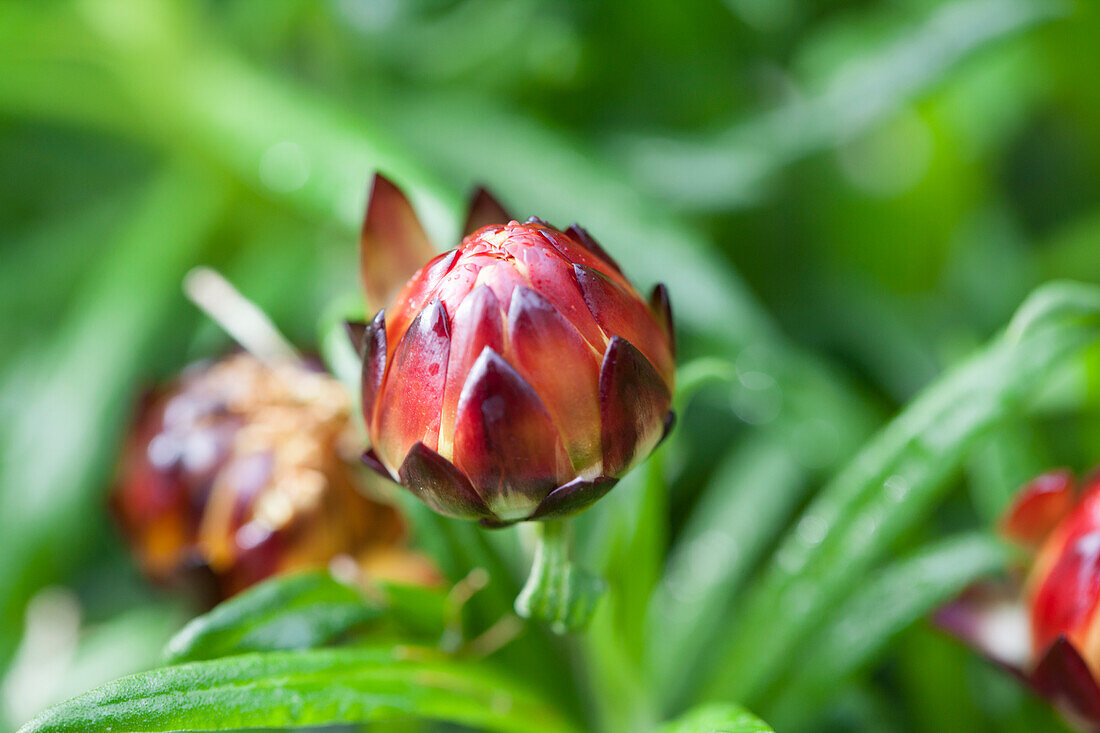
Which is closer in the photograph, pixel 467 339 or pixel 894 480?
pixel 467 339

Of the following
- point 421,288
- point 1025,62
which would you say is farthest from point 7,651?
point 1025,62

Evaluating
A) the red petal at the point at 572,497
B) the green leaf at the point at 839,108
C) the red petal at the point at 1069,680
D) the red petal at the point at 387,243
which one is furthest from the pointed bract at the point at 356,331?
the green leaf at the point at 839,108

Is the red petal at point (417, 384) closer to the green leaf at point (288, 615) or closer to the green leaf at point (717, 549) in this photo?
the green leaf at point (288, 615)

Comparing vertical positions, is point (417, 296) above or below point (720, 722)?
above

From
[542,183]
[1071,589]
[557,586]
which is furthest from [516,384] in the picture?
[542,183]

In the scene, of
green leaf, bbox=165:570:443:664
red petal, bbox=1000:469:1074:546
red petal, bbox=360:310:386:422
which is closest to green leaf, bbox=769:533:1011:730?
red petal, bbox=1000:469:1074:546

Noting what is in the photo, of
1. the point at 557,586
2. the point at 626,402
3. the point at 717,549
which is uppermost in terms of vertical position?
the point at 626,402

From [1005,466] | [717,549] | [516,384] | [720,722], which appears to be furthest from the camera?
[717,549]

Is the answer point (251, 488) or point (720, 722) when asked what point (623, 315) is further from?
Answer: point (251, 488)
